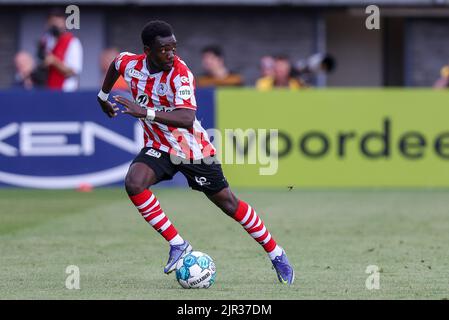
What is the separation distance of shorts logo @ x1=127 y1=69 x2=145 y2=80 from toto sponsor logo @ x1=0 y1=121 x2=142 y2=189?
29.5ft

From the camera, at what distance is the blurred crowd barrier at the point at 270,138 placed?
19.3m

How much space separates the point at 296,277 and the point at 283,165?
9029 millimetres

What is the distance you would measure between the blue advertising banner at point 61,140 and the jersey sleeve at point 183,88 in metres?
9.19

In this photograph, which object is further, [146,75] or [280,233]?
[280,233]

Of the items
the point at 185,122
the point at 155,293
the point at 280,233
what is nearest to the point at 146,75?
the point at 185,122

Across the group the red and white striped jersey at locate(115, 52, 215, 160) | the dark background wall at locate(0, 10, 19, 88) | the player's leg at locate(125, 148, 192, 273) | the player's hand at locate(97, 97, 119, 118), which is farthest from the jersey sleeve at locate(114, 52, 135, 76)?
the dark background wall at locate(0, 10, 19, 88)

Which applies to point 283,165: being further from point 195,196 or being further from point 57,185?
point 57,185

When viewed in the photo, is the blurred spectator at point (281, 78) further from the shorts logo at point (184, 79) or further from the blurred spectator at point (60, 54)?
the shorts logo at point (184, 79)

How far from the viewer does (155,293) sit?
31.0 feet

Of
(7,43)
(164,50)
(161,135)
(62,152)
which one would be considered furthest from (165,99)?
(7,43)

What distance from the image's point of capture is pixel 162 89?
1012 centimetres

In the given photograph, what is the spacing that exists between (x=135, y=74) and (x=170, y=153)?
731mm

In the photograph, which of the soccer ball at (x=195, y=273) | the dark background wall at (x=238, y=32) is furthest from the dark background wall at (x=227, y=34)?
the soccer ball at (x=195, y=273)

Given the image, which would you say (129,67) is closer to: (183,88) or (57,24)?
(183,88)
